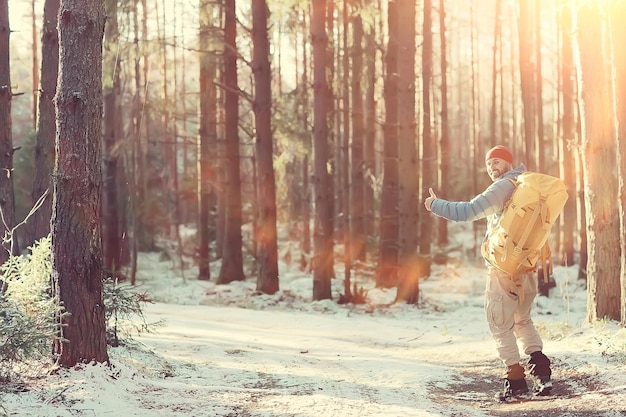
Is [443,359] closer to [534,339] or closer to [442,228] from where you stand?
[534,339]

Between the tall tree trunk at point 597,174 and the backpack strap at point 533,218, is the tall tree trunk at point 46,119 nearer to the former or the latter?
the backpack strap at point 533,218

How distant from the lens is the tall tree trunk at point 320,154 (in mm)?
13570

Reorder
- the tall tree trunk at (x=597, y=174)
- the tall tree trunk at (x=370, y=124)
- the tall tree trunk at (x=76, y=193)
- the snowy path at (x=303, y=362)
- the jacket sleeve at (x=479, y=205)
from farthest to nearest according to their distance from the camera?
the tall tree trunk at (x=370, y=124)
the tall tree trunk at (x=597, y=174)
the jacket sleeve at (x=479, y=205)
the tall tree trunk at (x=76, y=193)
the snowy path at (x=303, y=362)

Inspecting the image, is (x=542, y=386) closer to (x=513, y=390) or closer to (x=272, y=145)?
(x=513, y=390)

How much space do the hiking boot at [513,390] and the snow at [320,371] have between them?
17 cm

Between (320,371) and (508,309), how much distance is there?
6.96ft

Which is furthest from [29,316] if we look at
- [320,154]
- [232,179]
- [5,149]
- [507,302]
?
[232,179]

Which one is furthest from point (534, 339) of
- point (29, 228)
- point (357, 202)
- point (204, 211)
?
point (204, 211)

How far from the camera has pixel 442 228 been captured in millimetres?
28781

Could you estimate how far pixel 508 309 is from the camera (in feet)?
19.0

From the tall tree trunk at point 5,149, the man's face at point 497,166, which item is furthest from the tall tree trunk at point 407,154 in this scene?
the tall tree trunk at point 5,149

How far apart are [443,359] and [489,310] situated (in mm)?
2307

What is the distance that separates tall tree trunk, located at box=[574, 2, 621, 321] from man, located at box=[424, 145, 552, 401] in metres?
3.16

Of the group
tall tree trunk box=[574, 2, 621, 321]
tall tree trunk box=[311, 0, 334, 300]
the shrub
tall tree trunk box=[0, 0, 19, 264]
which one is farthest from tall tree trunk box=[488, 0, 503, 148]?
the shrub
